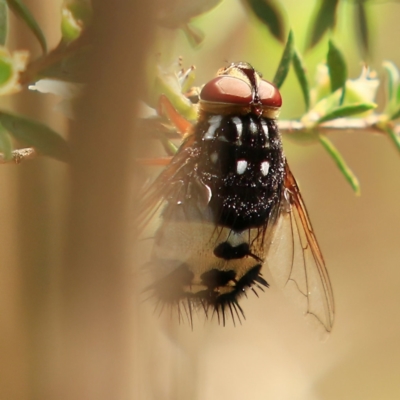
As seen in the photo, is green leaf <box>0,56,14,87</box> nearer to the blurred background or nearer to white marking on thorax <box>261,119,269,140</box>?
the blurred background

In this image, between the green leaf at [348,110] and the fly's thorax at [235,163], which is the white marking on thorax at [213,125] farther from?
the green leaf at [348,110]

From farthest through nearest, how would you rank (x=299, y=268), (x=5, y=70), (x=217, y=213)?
(x=299, y=268), (x=217, y=213), (x=5, y=70)

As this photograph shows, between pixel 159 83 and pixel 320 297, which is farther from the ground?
pixel 159 83

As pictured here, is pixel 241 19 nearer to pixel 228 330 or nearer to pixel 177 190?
pixel 177 190

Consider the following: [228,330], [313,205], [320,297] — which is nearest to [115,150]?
[320,297]

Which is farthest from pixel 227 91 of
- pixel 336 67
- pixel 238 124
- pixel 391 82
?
pixel 391 82

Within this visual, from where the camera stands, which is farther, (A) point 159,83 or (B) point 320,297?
(B) point 320,297

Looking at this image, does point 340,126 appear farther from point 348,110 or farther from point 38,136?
point 38,136

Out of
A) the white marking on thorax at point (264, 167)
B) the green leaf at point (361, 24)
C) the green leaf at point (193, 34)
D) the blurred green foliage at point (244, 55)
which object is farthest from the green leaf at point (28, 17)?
the green leaf at point (361, 24)
